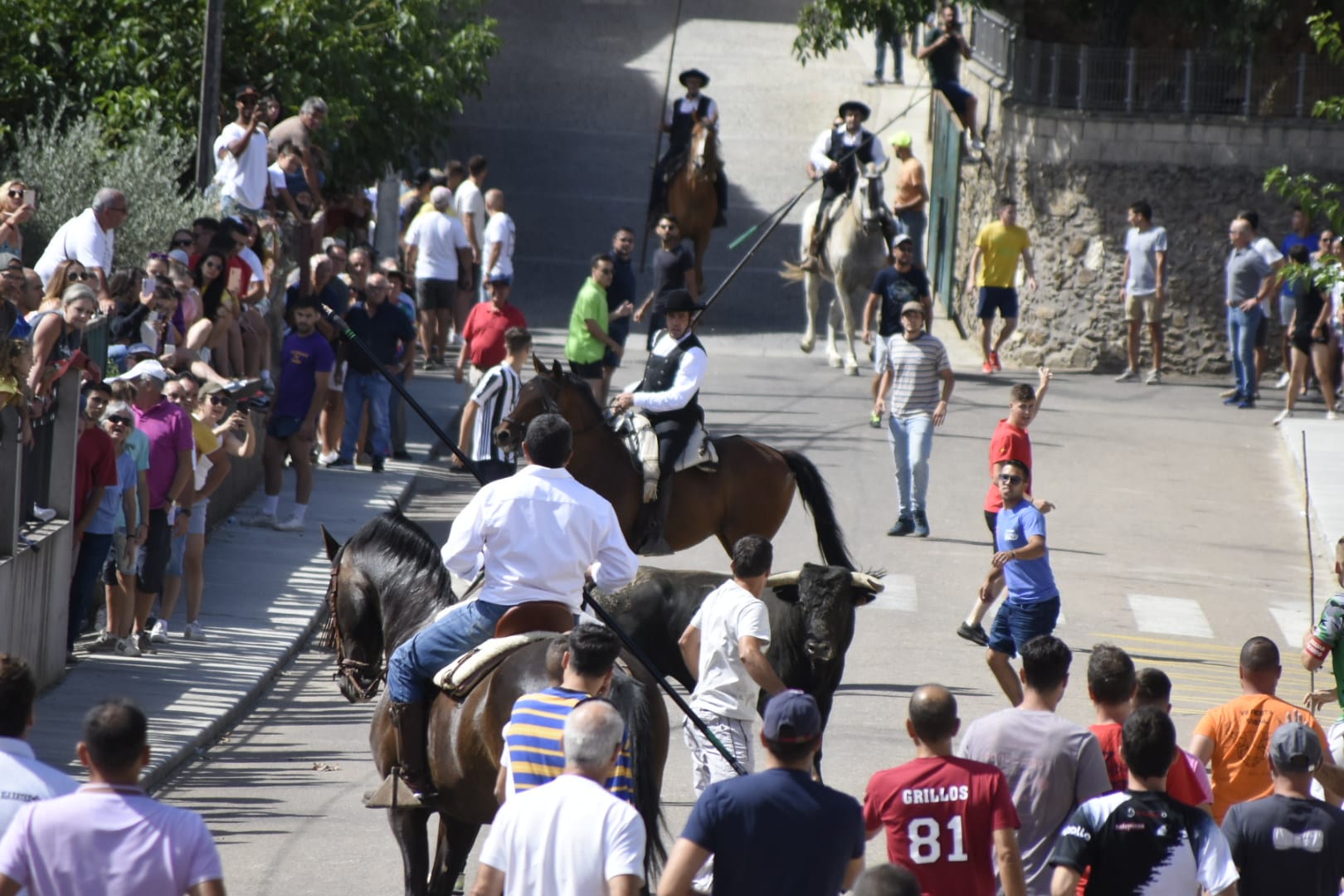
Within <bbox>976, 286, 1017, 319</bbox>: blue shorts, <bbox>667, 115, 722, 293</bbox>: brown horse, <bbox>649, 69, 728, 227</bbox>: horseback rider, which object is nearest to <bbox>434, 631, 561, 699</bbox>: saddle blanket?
<bbox>976, 286, 1017, 319</bbox>: blue shorts

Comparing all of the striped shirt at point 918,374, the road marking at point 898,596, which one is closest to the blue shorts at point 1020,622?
the road marking at point 898,596

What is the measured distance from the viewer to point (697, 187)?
27125mm

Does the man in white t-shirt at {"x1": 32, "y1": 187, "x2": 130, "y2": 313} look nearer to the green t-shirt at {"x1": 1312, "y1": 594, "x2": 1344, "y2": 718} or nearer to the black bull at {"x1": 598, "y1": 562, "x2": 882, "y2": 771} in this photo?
the black bull at {"x1": 598, "y1": 562, "x2": 882, "y2": 771}

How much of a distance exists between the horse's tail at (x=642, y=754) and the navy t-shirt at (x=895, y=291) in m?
14.6

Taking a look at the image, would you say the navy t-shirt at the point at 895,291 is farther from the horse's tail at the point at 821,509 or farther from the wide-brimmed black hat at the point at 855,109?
the horse's tail at the point at 821,509

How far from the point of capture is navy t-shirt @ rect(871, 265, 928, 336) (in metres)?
21.7

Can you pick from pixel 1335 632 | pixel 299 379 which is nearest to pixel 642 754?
pixel 1335 632

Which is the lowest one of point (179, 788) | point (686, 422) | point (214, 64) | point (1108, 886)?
point (179, 788)

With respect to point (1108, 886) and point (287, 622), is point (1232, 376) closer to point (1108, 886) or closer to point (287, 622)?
point (287, 622)

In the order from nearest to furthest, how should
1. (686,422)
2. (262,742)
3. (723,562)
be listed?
1. (262,742)
2. (686,422)
3. (723,562)

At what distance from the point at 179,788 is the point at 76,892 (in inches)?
220

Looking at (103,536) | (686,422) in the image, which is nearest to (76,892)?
(103,536)

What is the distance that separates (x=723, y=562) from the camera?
55.9 feet

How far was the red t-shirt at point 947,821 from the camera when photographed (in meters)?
6.43
